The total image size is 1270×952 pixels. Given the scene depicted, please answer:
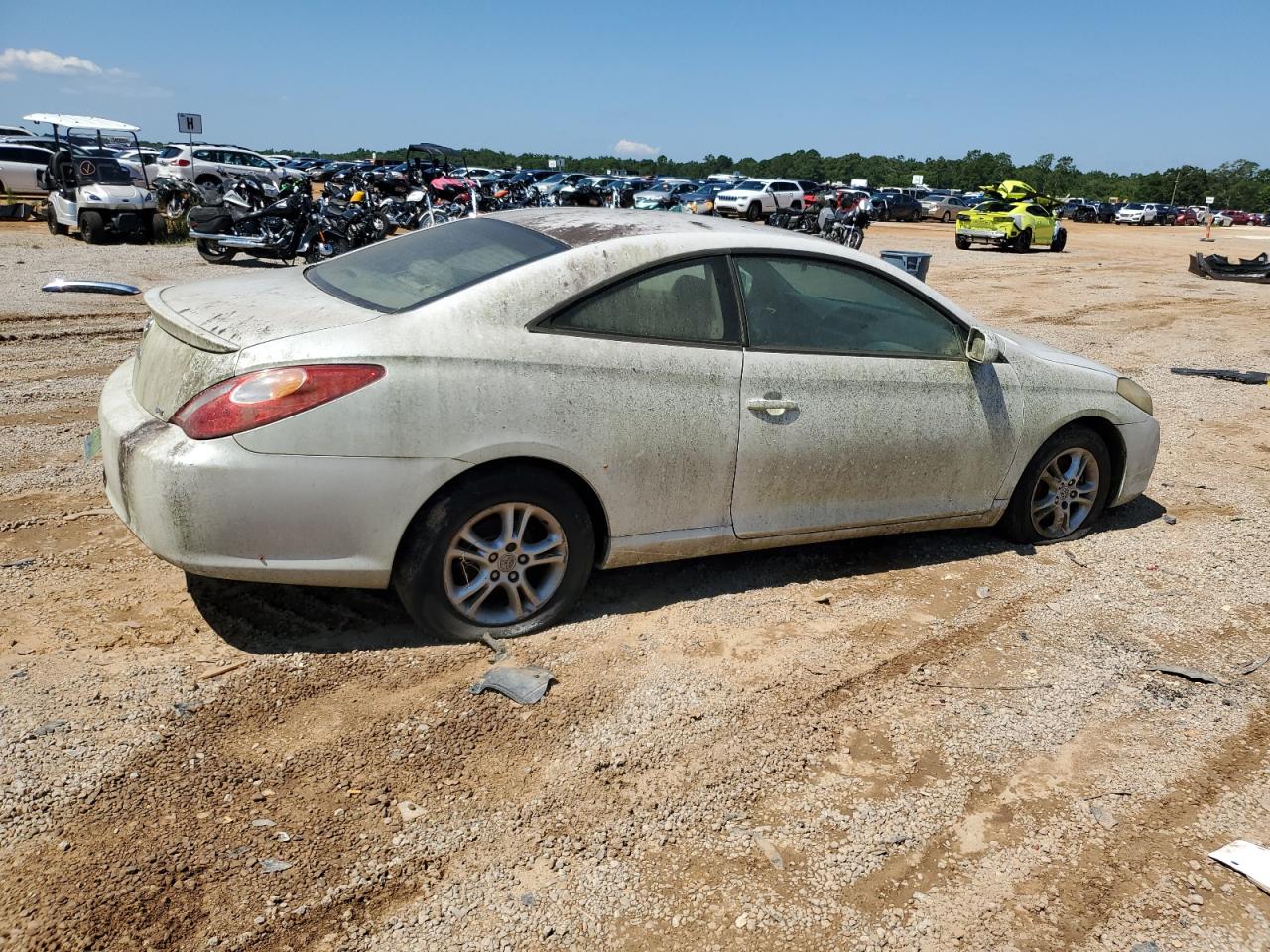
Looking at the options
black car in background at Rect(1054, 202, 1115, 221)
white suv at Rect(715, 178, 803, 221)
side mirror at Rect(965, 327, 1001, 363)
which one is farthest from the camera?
black car in background at Rect(1054, 202, 1115, 221)

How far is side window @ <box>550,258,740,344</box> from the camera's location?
368cm

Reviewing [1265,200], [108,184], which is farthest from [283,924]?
[1265,200]

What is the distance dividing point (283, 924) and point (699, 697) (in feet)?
5.25

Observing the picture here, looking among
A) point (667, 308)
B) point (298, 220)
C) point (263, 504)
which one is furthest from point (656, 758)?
point (298, 220)

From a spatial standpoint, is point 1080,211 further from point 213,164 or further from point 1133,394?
point 1133,394

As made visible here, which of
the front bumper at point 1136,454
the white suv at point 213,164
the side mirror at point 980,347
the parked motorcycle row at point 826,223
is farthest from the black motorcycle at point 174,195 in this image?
the front bumper at point 1136,454

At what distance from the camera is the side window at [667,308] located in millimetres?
3684

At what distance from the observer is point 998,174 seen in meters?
112

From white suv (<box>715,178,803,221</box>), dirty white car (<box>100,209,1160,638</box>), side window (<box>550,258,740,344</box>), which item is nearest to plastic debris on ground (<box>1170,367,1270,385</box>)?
dirty white car (<box>100,209,1160,638</box>)

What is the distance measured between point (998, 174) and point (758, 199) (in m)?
87.7

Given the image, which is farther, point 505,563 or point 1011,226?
point 1011,226

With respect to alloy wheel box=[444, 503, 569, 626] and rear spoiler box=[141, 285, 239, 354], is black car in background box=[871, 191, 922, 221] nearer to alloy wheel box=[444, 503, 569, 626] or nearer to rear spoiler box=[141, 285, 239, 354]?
alloy wheel box=[444, 503, 569, 626]

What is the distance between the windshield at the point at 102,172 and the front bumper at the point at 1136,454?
59.4ft

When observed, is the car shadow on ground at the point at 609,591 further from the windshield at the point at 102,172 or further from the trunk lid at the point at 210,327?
the windshield at the point at 102,172
